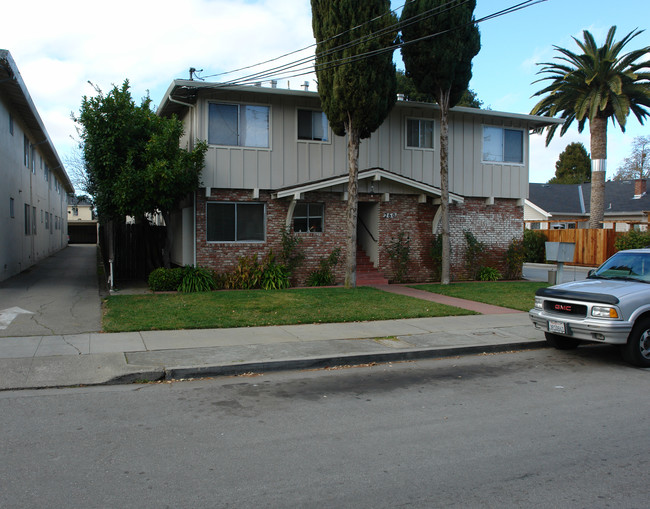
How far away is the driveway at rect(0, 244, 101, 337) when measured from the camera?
9.98 m

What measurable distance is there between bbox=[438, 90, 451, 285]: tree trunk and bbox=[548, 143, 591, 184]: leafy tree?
48.5m

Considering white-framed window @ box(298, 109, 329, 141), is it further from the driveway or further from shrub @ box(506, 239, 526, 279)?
shrub @ box(506, 239, 526, 279)

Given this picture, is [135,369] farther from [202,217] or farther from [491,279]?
[491,279]

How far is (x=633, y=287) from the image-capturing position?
27.9ft

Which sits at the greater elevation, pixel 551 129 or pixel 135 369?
pixel 551 129

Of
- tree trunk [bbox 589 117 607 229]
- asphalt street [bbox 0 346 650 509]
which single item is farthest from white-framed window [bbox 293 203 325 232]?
tree trunk [bbox 589 117 607 229]

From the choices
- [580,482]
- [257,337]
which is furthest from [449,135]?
[580,482]

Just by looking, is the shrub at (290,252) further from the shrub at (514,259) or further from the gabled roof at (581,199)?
the gabled roof at (581,199)

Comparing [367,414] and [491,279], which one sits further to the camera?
[491,279]

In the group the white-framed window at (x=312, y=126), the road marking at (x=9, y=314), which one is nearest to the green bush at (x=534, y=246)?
the white-framed window at (x=312, y=126)

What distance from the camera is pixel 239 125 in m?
16.5

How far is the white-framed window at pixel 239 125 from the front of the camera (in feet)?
53.3

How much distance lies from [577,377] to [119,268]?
1602 centimetres

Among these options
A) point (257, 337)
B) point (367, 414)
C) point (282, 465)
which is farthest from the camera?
point (257, 337)
